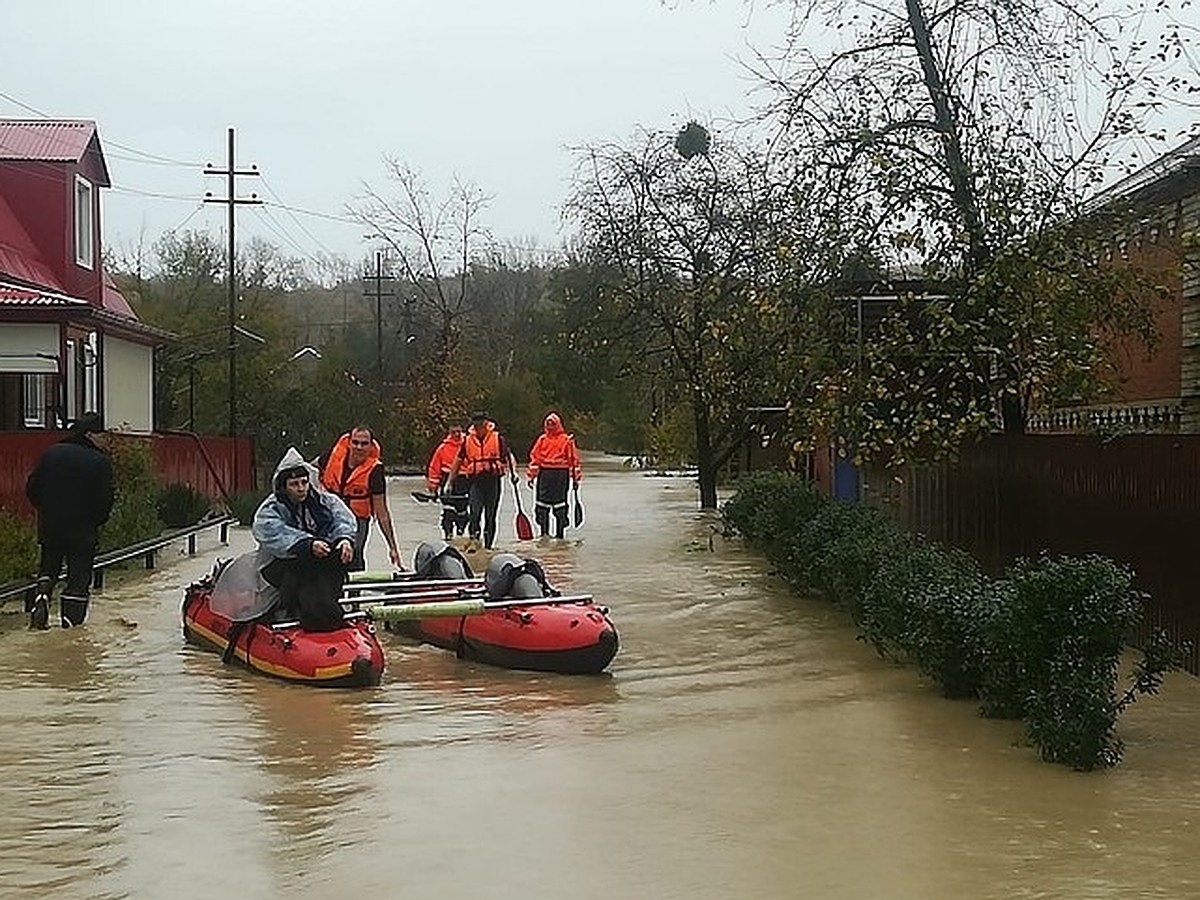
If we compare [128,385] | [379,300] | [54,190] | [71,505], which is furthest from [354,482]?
[379,300]

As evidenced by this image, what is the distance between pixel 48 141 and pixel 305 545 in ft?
71.6

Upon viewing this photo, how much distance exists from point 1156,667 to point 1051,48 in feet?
29.4

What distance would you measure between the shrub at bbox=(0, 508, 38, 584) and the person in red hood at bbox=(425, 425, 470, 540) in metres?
7.05

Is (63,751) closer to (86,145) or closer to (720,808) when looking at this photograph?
(720,808)

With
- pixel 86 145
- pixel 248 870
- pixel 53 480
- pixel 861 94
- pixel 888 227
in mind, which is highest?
pixel 86 145

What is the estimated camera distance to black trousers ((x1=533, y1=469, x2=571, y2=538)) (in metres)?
25.4

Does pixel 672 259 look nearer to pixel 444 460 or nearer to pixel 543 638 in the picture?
pixel 444 460

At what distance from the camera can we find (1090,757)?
360 inches

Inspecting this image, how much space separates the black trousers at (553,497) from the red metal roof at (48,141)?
36.9 ft

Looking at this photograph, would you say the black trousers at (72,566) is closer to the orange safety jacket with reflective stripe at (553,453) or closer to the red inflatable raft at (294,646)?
the red inflatable raft at (294,646)

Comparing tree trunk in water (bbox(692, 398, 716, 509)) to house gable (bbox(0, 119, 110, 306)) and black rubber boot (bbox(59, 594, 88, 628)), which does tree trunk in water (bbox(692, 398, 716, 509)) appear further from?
black rubber boot (bbox(59, 594, 88, 628))

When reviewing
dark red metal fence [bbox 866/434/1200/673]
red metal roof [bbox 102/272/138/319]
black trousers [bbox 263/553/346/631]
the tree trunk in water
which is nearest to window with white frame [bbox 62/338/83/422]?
red metal roof [bbox 102/272/138/319]

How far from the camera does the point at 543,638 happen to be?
40.7 feet

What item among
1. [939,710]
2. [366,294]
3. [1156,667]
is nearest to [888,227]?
[939,710]
